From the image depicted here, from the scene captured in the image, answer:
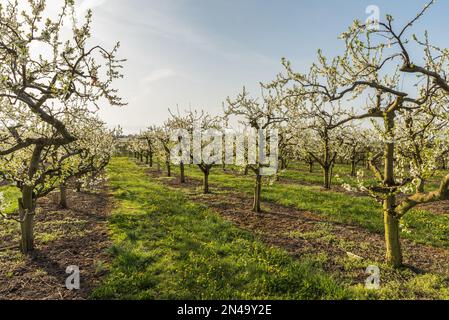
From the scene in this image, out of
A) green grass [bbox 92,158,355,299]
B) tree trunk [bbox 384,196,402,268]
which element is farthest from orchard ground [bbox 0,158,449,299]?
tree trunk [bbox 384,196,402,268]

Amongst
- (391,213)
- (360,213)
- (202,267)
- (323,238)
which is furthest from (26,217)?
(360,213)

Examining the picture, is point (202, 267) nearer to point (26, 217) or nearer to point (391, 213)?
point (391, 213)

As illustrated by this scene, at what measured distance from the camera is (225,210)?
20625mm

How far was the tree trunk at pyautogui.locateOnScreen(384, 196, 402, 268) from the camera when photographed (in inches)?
423

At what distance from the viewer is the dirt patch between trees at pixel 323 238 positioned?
38.1ft

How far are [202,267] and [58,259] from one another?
6.21 metres

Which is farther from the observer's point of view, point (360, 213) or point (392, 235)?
point (360, 213)

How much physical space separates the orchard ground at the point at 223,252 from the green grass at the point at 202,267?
0.04 metres

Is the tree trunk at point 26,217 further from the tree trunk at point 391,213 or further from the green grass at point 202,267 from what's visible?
the tree trunk at point 391,213

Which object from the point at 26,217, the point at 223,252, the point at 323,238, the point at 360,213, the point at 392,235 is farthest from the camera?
the point at 360,213

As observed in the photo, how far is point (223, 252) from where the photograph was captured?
1238cm

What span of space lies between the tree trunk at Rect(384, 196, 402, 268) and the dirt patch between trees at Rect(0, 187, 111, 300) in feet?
35.0
